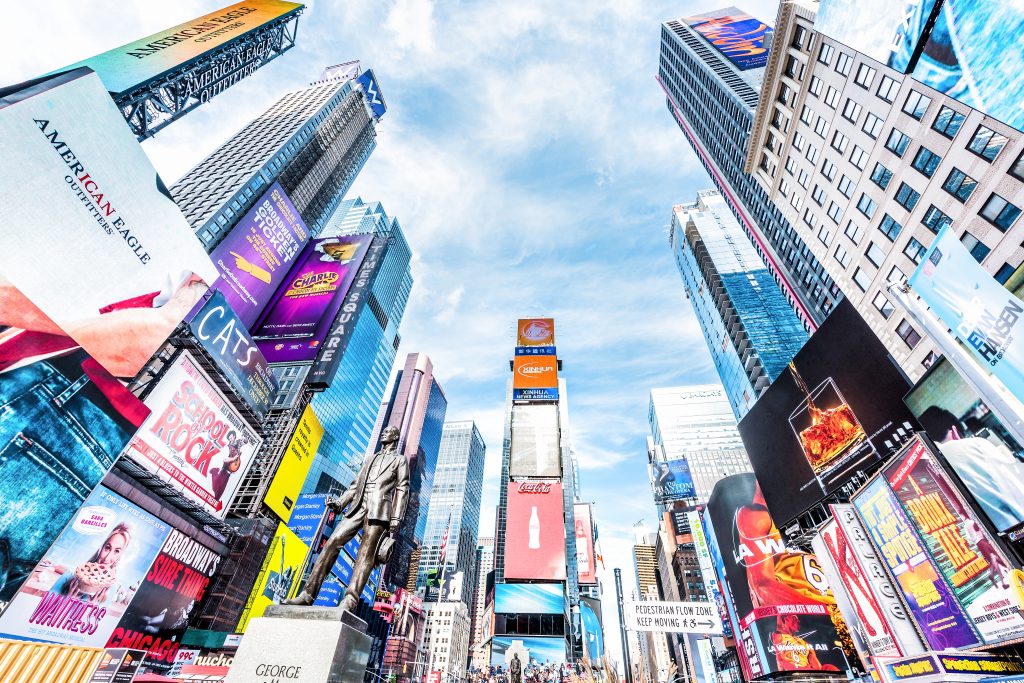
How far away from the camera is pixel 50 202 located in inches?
539

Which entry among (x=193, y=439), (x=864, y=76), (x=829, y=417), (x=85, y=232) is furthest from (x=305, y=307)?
(x=864, y=76)

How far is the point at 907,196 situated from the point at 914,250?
3380 millimetres

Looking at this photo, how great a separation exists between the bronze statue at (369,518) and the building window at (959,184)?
30.3 m

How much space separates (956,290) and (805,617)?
2710cm

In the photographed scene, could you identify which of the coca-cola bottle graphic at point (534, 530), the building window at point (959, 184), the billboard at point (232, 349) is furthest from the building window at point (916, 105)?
the billboard at point (232, 349)

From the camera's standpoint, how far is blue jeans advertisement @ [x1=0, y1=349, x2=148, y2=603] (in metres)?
13.1

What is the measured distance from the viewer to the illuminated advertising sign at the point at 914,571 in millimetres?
13711

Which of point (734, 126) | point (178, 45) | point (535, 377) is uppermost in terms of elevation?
point (734, 126)

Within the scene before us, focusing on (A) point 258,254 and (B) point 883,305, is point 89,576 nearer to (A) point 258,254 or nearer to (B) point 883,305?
(A) point 258,254

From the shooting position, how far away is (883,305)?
27672mm

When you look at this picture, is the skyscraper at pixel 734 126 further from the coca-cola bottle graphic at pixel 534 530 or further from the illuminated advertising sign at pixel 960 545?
the coca-cola bottle graphic at pixel 534 530

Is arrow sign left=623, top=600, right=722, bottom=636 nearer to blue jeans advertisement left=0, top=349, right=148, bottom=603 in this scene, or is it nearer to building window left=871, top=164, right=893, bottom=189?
blue jeans advertisement left=0, top=349, right=148, bottom=603

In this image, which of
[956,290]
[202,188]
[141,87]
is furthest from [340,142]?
[956,290]

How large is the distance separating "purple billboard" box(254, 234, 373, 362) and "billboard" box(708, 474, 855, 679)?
110 ft
